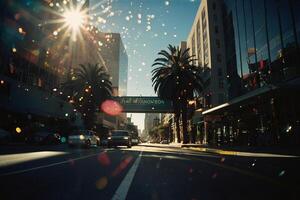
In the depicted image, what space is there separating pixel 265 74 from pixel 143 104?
150 feet

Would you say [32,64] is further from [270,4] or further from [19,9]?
[270,4]

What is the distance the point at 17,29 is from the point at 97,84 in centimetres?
1308

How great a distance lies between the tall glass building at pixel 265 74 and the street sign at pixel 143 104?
33080 mm

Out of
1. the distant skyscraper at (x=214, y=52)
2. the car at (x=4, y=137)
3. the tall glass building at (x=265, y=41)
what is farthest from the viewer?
the distant skyscraper at (x=214, y=52)

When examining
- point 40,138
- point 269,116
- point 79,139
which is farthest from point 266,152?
point 40,138

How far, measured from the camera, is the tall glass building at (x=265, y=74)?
2036cm

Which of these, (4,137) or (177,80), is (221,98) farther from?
(4,137)

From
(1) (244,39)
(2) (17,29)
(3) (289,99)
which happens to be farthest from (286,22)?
(2) (17,29)

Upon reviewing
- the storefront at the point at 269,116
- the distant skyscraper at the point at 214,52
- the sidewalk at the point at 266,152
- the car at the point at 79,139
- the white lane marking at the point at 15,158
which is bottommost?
the white lane marking at the point at 15,158

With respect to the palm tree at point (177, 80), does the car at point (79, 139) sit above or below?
below

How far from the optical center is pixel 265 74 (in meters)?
24.6

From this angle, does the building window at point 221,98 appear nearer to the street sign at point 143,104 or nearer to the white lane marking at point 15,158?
the street sign at point 143,104

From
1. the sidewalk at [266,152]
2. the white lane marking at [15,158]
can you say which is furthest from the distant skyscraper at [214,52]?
the white lane marking at [15,158]

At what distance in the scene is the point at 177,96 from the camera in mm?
38531
